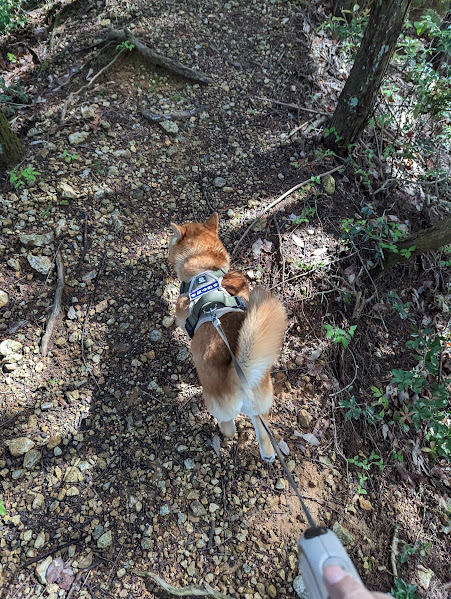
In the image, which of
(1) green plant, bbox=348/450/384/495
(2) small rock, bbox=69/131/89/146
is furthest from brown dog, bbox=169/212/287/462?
(2) small rock, bbox=69/131/89/146

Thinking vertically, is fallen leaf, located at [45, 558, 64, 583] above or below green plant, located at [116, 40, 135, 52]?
below

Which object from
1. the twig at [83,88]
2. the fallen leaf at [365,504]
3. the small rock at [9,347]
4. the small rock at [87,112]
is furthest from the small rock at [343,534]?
the twig at [83,88]

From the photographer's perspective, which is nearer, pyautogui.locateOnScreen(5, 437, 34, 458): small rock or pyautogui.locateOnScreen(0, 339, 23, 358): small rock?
pyautogui.locateOnScreen(5, 437, 34, 458): small rock

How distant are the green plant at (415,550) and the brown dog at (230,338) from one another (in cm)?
118

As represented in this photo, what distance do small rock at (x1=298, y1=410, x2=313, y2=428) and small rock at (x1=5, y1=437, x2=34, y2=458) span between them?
217 centimetres

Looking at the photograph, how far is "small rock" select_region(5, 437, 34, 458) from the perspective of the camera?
2.52 meters

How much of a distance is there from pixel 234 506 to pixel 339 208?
3.25 meters

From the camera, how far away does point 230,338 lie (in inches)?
95.0

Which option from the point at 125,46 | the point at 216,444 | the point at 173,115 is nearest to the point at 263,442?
the point at 216,444

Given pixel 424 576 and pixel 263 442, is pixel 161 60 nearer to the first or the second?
pixel 263 442

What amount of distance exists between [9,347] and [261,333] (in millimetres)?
2209

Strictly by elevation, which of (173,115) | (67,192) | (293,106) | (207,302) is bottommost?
(67,192)

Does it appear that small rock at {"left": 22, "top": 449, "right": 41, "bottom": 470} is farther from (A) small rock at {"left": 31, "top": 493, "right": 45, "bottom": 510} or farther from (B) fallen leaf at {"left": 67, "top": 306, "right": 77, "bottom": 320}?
(B) fallen leaf at {"left": 67, "top": 306, "right": 77, "bottom": 320}

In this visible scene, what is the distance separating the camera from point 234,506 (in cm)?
257
